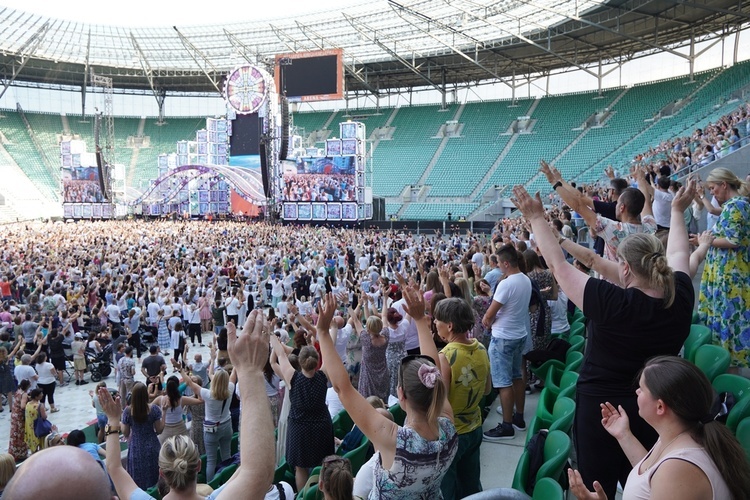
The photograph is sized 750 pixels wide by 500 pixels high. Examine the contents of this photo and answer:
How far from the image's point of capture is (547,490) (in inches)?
114

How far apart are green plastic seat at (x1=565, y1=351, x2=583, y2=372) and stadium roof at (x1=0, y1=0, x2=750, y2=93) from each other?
92.2 ft

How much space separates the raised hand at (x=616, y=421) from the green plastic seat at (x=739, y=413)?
128 centimetres

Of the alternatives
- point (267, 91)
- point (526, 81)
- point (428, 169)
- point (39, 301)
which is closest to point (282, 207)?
point (267, 91)

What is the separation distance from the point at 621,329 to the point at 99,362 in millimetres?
10983

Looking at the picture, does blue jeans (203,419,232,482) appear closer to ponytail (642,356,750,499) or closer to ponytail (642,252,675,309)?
ponytail (642,252,675,309)

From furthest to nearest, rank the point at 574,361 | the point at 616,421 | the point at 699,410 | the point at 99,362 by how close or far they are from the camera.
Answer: the point at 99,362
the point at 574,361
the point at 616,421
the point at 699,410

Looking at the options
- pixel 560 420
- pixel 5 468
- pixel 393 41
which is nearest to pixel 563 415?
pixel 560 420

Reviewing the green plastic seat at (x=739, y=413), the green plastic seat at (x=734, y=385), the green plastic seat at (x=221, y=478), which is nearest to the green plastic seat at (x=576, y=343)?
the green plastic seat at (x=734, y=385)

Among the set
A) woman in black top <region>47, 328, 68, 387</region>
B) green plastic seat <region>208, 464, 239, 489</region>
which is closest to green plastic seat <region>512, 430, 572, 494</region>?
green plastic seat <region>208, 464, 239, 489</region>

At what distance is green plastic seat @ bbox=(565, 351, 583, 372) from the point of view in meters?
4.98

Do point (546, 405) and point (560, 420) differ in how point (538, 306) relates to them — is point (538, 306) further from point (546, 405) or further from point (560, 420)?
point (560, 420)

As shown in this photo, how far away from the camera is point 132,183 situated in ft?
185

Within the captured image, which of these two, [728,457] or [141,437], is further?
[141,437]

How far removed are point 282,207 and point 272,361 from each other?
35.6 m
